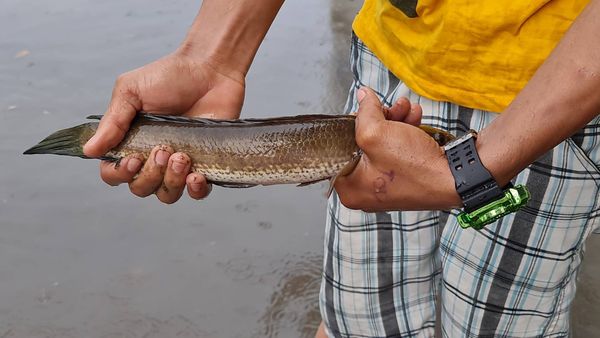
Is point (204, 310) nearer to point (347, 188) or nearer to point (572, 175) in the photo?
point (347, 188)

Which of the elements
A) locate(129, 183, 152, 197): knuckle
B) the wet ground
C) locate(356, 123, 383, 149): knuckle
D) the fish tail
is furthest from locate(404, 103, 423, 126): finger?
the wet ground

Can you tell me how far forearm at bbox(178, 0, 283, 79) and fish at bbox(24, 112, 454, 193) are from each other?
0.32 metres

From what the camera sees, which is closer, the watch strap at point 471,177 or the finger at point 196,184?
the watch strap at point 471,177

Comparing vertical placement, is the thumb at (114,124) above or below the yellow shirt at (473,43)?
below

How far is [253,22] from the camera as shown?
2535 mm

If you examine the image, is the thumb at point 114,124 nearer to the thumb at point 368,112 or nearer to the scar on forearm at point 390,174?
the thumb at point 368,112

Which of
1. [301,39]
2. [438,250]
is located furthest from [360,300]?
[301,39]

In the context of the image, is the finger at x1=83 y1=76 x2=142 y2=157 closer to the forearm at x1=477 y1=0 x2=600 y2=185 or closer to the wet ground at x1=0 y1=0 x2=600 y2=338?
the forearm at x1=477 y1=0 x2=600 y2=185

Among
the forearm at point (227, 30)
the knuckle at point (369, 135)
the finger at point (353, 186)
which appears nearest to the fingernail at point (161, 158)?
the forearm at point (227, 30)

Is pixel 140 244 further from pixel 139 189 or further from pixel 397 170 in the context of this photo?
pixel 397 170

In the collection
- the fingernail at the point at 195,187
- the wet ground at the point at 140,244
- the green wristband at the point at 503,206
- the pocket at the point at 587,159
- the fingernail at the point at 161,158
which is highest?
the pocket at the point at 587,159

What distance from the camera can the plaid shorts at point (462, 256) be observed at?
83.0 inches

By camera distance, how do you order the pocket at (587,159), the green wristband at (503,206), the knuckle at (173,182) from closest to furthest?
the green wristband at (503,206)
the pocket at (587,159)
the knuckle at (173,182)

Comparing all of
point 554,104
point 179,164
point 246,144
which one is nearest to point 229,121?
point 246,144
